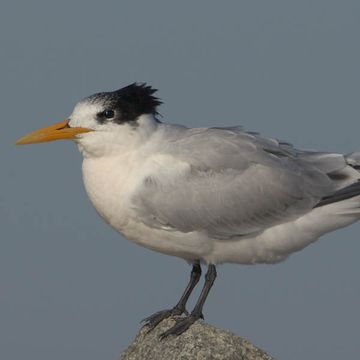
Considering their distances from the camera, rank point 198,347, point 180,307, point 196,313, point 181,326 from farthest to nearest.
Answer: point 180,307 < point 196,313 < point 181,326 < point 198,347

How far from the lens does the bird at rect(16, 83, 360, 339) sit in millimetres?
12805

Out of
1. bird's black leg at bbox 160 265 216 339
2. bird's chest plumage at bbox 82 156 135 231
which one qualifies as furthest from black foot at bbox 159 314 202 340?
bird's chest plumage at bbox 82 156 135 231

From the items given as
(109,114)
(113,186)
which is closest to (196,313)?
(113,186)

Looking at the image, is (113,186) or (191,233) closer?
(113,186)

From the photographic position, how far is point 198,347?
12.6 metres

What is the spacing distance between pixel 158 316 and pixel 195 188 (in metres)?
1.75

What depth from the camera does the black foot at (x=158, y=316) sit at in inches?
523

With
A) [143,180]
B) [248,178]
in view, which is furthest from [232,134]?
[143,180]

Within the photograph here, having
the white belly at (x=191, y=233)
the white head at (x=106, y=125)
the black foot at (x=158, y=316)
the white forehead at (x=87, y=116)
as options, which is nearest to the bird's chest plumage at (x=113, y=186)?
the white belly at (x=191, y=233)

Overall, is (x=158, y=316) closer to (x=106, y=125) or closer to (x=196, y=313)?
(x=196, y=313)

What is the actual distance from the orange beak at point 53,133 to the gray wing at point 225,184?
1.03 m

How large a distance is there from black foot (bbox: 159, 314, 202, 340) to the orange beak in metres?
2.64

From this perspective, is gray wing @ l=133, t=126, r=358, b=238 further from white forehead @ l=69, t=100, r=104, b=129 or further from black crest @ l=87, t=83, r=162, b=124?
white forehead @ l=69, t=100, r=104, b=129

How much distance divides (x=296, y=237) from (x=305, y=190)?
2.11ft
